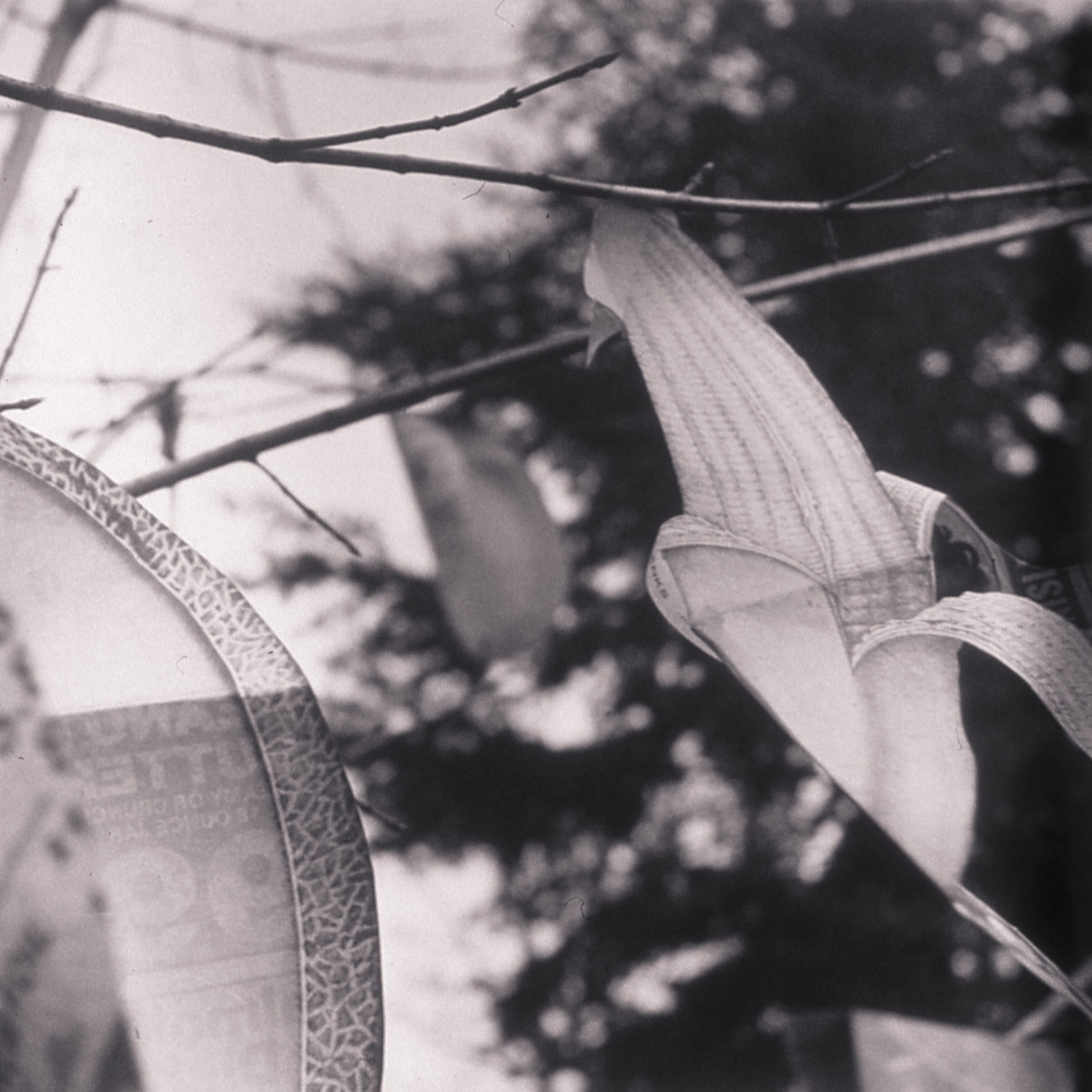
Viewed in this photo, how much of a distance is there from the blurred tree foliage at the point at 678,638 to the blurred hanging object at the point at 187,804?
173 centimetres

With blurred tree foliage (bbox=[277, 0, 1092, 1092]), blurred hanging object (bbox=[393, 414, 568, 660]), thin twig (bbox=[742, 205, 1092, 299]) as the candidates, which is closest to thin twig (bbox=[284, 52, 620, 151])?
thin twig (bbox=[742, 205, 1092, 299])

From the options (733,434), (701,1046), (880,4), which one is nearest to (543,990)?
(701,1046)

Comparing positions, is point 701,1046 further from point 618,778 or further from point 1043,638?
point 1043,638

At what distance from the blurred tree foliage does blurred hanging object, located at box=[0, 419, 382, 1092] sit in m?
1.73

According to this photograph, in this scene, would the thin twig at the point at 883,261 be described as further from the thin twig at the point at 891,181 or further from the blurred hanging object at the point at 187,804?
the blurred hanging object at the point at 187,804

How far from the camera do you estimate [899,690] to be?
619 mm

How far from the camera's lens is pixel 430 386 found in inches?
32.0

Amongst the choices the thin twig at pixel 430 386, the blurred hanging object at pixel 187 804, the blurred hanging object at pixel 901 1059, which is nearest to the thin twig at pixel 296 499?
the thin twig at pixel 430 386

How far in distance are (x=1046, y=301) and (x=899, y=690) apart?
7.71 feet

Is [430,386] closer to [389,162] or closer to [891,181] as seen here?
[389,162]

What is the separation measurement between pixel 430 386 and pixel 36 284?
0.25m

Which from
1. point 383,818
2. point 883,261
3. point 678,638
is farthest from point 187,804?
point 678,638

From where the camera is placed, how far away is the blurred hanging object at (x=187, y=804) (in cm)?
53

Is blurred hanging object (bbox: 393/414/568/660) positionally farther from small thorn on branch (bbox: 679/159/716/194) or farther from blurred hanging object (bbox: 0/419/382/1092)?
blurred hanging object (bbox: 0/419/382/1092)
